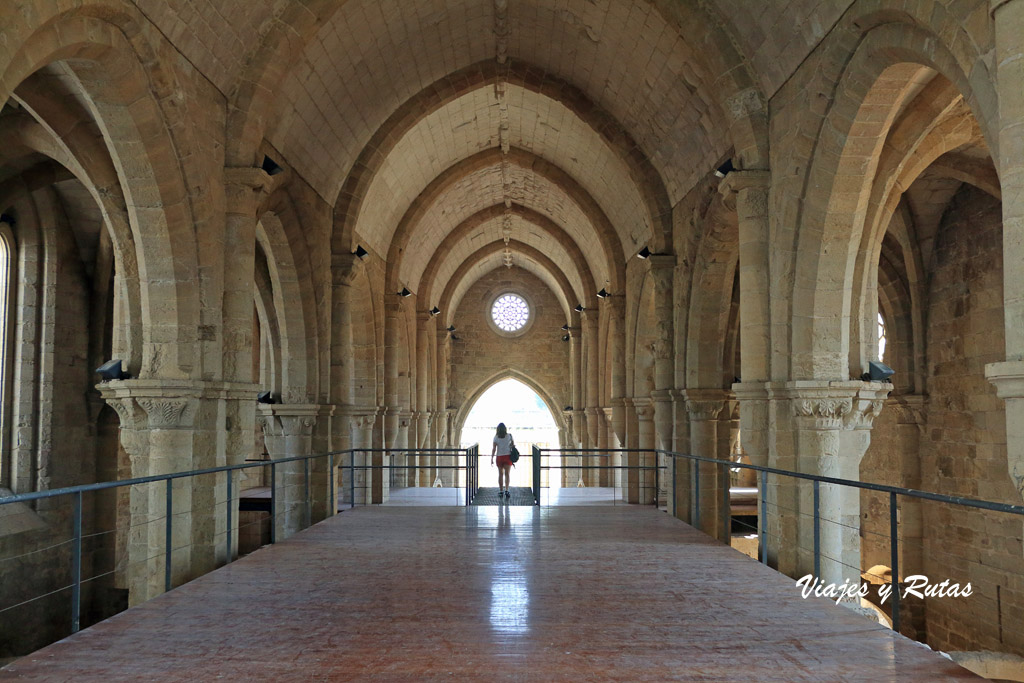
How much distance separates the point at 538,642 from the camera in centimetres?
505

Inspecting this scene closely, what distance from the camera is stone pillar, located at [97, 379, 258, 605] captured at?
852cm

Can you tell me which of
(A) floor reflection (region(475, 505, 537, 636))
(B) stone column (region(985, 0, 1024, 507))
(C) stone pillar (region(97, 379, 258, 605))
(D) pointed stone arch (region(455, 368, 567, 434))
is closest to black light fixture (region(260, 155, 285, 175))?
(C) stone pillar (region(97, 379, 258, 605))

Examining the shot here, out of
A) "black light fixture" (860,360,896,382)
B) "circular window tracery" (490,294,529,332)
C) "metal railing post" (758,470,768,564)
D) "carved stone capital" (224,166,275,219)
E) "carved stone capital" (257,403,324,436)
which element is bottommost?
"metal railing post" (758,470,768,564)

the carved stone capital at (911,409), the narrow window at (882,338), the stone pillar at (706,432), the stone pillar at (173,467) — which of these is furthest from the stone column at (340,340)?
the narrow window at (882,338)

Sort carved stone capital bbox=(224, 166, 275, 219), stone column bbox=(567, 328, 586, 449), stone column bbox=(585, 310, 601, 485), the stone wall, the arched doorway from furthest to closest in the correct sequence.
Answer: the arched doorway → stone column bbox=(567, 328, 586, 449) → stone column bbox=(585, 310, 601, 485) → the stone wall → carved stone capital bbox=(224, 166, 275, 219)

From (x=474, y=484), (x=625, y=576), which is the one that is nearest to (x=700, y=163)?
(x=474, y=484)

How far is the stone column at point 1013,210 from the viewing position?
177 inches

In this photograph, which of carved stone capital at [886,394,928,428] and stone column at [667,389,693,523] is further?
carved stone capital at [886,394,928,428]

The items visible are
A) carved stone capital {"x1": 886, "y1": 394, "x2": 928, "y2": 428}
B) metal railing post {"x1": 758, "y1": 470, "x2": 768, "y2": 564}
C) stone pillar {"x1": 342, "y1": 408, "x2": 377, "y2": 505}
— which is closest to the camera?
metal railing post {"x1": 758, "y1": 470, "x2": 768, "y2": 564}

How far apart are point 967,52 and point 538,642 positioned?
4.69 meters

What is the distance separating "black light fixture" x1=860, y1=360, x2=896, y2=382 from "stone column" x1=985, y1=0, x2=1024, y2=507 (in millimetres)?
4384

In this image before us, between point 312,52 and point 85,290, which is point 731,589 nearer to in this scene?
point 312,52

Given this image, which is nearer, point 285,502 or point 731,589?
point 731,589

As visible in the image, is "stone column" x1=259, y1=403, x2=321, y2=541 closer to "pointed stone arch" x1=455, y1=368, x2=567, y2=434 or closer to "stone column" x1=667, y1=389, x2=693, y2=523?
"stone column" x1=667, y1=389, x2=693, y2=523
